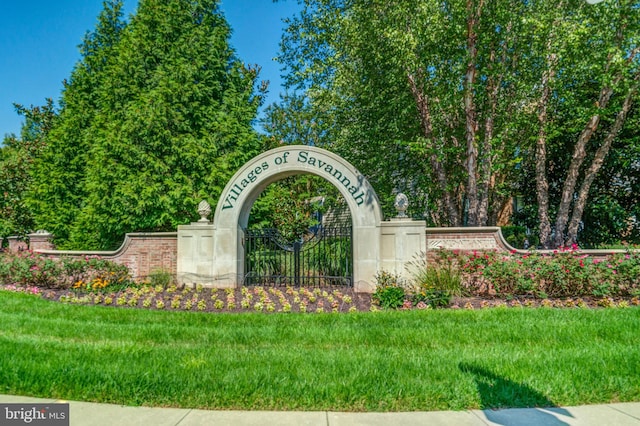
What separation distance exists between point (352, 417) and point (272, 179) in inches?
301

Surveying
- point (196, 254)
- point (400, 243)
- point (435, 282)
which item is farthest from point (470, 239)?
point (196, 254)

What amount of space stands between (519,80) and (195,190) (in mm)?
9691

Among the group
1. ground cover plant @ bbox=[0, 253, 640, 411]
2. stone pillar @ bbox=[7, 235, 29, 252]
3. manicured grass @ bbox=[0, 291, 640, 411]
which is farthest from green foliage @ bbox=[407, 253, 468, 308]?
stone pillar @ bbox=[7, 235, 29, 252]

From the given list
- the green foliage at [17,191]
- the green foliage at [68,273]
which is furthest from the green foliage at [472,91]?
the green foliage at [17,191]

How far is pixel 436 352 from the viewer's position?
448 cm

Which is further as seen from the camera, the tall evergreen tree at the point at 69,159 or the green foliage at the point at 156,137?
the tall evergreen tree at the point at 69,159

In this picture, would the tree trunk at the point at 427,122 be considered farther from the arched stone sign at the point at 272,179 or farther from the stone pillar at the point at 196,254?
the stone pillar at the point at 196,254

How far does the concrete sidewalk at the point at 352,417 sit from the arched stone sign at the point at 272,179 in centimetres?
604

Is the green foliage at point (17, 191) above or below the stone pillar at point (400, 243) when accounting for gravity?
above

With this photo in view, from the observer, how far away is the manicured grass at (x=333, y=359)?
3.37 m

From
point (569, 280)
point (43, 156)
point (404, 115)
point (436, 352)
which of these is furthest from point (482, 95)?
point (43, 156)

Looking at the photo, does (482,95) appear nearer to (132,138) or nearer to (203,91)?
(203,91)

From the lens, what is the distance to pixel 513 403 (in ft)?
10.8

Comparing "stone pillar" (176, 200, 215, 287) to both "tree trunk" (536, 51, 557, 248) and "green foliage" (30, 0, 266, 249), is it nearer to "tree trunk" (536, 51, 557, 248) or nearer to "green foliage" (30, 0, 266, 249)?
"green foliage" (30, 0, 266, 249)
